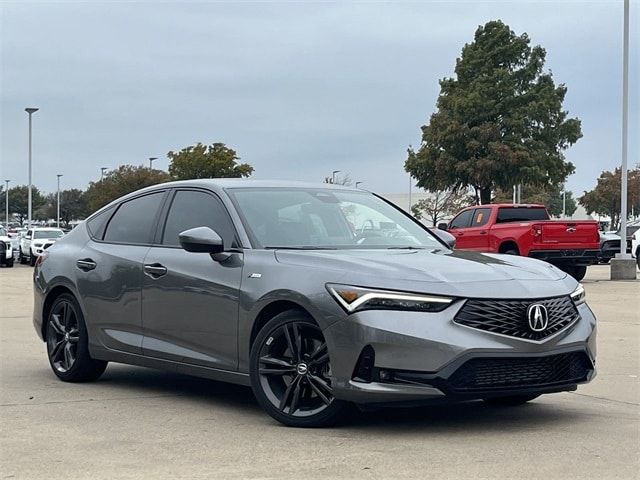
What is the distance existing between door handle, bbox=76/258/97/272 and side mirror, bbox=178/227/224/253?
1621 millimetres

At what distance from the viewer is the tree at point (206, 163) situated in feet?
217

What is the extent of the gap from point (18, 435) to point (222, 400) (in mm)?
1658

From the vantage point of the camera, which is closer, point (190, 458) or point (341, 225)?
point (190, 458)

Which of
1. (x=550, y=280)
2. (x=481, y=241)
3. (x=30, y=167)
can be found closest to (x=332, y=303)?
(x=550, y=280)

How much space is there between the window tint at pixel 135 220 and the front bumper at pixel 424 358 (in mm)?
2497

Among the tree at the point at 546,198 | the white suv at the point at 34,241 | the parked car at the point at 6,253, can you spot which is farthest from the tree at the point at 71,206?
the parked car at the point at 6,253

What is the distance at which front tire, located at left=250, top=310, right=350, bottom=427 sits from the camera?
6105 millimetres

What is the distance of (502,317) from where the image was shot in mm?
5918

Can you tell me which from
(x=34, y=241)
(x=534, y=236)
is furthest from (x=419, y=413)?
(x=34, y=241)

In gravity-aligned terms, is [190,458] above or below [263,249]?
below

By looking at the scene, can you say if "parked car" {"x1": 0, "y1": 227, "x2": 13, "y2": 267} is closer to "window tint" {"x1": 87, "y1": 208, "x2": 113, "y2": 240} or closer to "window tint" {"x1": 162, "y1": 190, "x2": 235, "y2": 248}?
"window tint" {"x1": 87, "y1": 208, "x2": 113, "y2": 240}

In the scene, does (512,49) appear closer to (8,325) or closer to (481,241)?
(481,241)

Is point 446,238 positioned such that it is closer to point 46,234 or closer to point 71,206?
point 46,234

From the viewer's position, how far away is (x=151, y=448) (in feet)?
19.0
